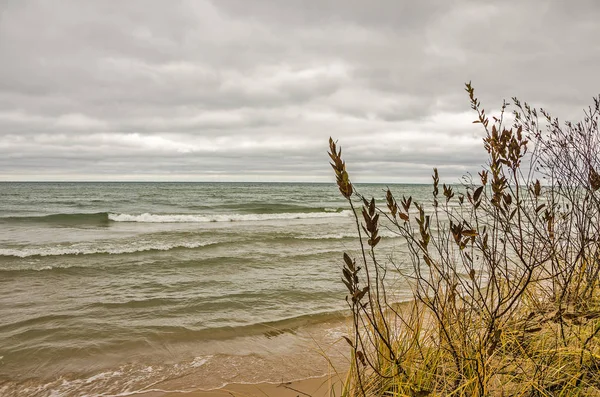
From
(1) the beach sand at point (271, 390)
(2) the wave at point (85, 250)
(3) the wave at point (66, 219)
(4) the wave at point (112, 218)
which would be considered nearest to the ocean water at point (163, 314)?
(2) the wave at point (85, 250)

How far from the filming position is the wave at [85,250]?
38.2ft

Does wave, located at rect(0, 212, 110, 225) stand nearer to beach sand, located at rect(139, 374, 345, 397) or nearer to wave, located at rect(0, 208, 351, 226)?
wave, located at rect(0, 208, 351, 226)

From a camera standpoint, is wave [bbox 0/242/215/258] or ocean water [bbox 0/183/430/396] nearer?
ocean water [bbox 0/183/430/396]

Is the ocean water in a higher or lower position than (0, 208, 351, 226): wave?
lower

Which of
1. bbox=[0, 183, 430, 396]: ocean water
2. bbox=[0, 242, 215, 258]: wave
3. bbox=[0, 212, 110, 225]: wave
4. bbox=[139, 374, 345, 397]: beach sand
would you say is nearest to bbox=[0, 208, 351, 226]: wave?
bbox=[0, 212, 110, 225]: wave

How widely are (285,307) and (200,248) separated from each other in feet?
21.5

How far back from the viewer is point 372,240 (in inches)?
82.8

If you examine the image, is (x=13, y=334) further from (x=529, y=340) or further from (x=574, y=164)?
(x=574, y=164)

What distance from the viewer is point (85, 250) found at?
12344 mm

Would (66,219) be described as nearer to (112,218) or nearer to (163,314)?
(112,218)

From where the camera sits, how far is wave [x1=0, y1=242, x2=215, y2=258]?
11633 millimetres

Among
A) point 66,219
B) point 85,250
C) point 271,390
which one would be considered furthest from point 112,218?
point 271,390

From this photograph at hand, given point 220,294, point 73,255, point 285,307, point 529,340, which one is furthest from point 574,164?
point 73,255

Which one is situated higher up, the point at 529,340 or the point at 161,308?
the point at 529,340
